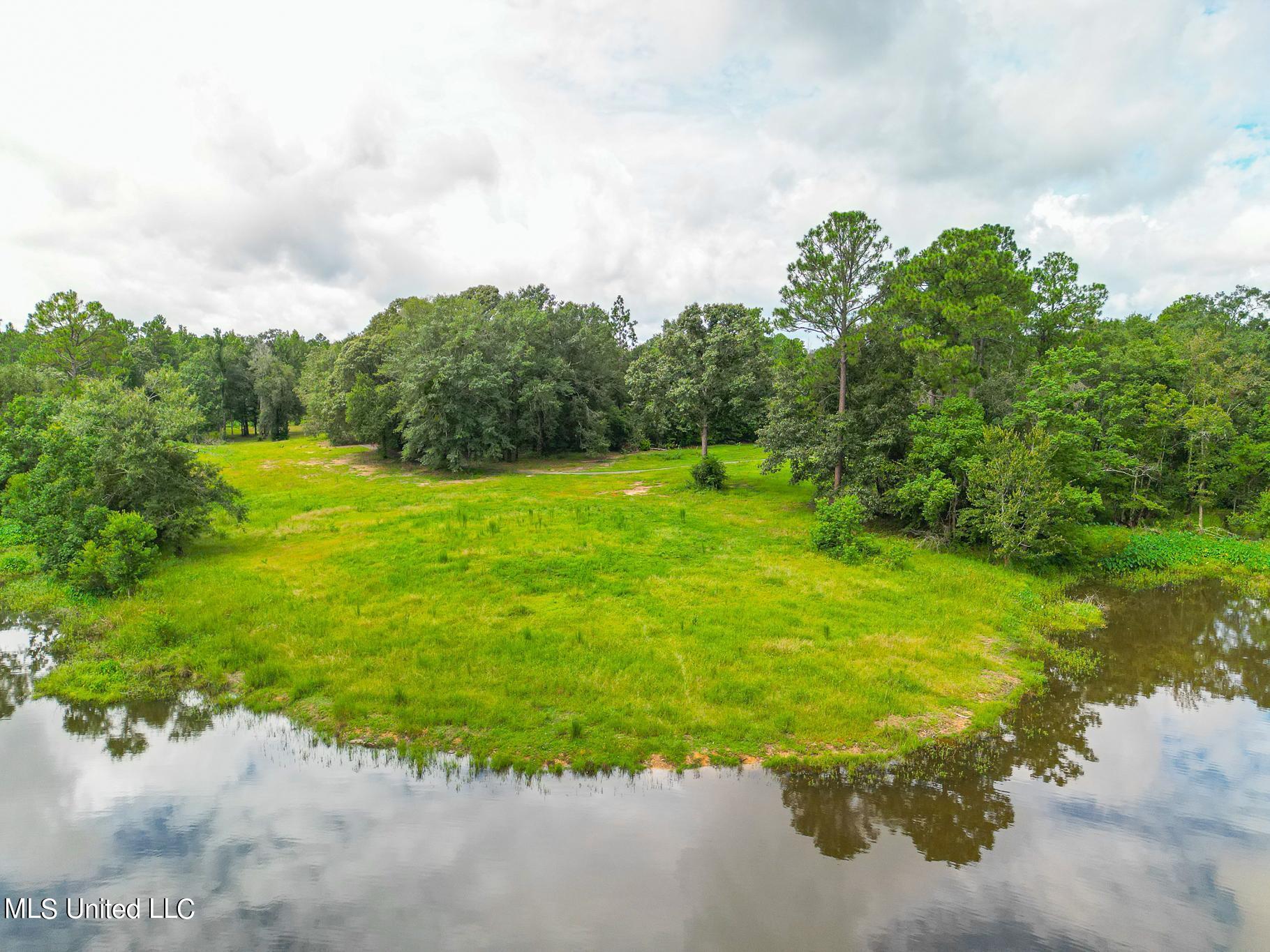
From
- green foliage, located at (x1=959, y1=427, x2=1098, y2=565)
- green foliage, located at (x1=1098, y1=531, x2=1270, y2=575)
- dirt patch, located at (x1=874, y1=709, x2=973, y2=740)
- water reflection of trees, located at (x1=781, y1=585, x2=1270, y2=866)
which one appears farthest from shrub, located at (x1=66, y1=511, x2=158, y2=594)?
green foliage, located at (x1=1098, y1=531, x2=1270, y2=575)

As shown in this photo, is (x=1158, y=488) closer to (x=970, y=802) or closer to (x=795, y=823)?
(x=970, y=802)

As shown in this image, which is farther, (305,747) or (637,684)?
(637,684)

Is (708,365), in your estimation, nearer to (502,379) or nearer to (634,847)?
(502,379)

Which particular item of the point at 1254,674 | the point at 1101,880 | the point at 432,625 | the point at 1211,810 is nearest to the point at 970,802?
the point at 1101,880

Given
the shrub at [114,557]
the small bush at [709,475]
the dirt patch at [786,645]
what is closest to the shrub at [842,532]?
the dirt patch at [786,645]

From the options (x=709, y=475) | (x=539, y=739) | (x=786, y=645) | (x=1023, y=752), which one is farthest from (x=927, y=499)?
(x=539, y=739)

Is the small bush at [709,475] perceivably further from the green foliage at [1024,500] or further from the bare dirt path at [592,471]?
the green foliage at [1024,500]
